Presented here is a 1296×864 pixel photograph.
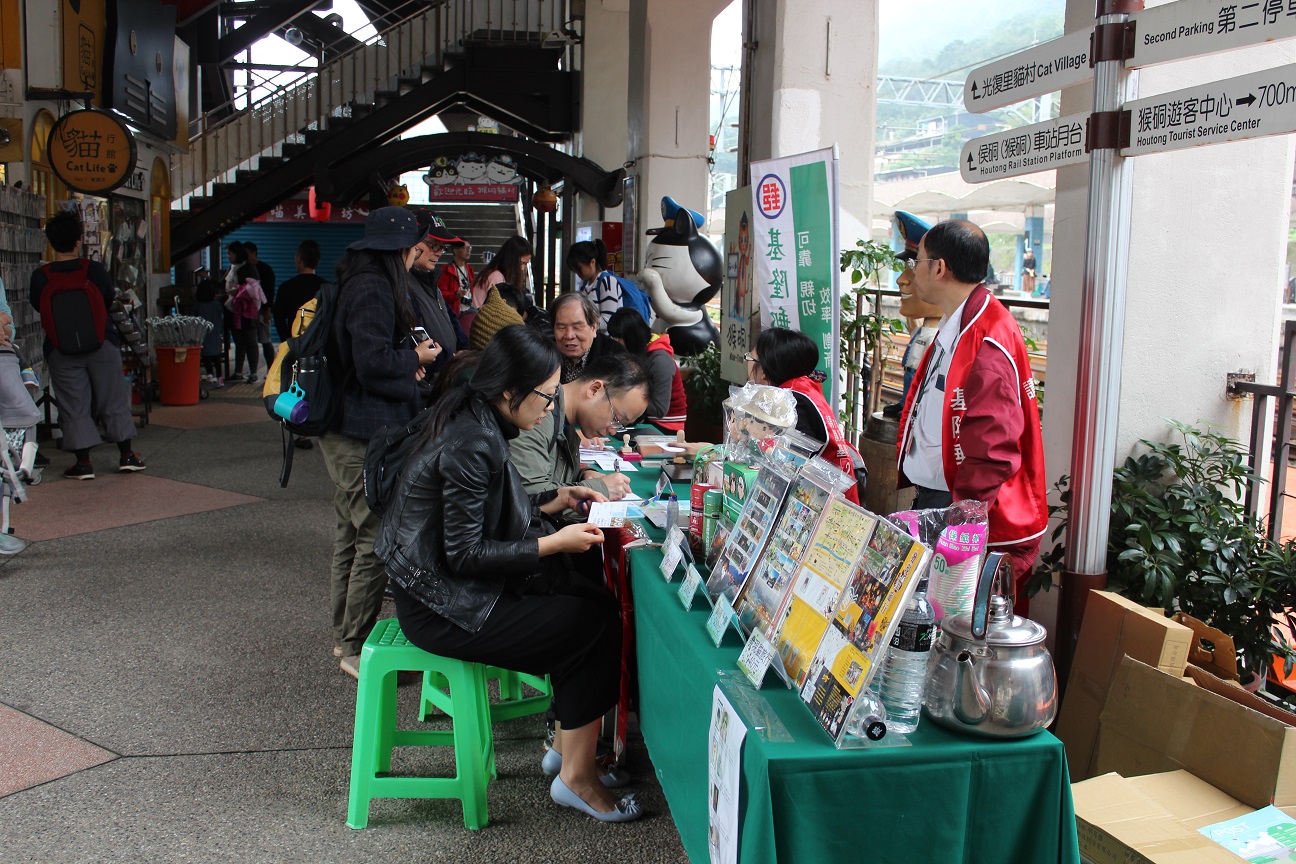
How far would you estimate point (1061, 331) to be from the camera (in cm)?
340

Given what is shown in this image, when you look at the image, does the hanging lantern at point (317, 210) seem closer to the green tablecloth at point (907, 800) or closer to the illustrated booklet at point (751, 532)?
the illustrated booklet at point (751, 532)

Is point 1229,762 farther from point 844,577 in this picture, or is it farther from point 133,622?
point 133,622

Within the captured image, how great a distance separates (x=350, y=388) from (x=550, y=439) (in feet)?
2.96

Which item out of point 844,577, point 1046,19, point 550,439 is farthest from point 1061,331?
point 1046,19

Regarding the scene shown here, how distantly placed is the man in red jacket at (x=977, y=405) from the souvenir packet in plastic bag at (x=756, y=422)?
52cm

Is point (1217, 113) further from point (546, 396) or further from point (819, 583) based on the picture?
point (546, 396)

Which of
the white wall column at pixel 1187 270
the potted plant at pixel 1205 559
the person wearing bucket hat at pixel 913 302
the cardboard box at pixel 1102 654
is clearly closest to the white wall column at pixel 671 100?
the person wearing bucket hat at pixel 913 302

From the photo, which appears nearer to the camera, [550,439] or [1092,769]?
[1092,769]

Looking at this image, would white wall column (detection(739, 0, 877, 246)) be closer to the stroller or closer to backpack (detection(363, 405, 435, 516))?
backpack (detection(363, 405, 435, 516))

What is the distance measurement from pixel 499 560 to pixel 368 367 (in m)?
1.30

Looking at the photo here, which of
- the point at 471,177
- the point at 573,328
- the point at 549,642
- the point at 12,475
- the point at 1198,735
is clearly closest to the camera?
the point at 1198,735

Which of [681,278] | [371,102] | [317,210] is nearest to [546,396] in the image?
[681,278]

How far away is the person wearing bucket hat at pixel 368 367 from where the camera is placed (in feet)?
11.9

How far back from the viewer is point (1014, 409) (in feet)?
9.09
